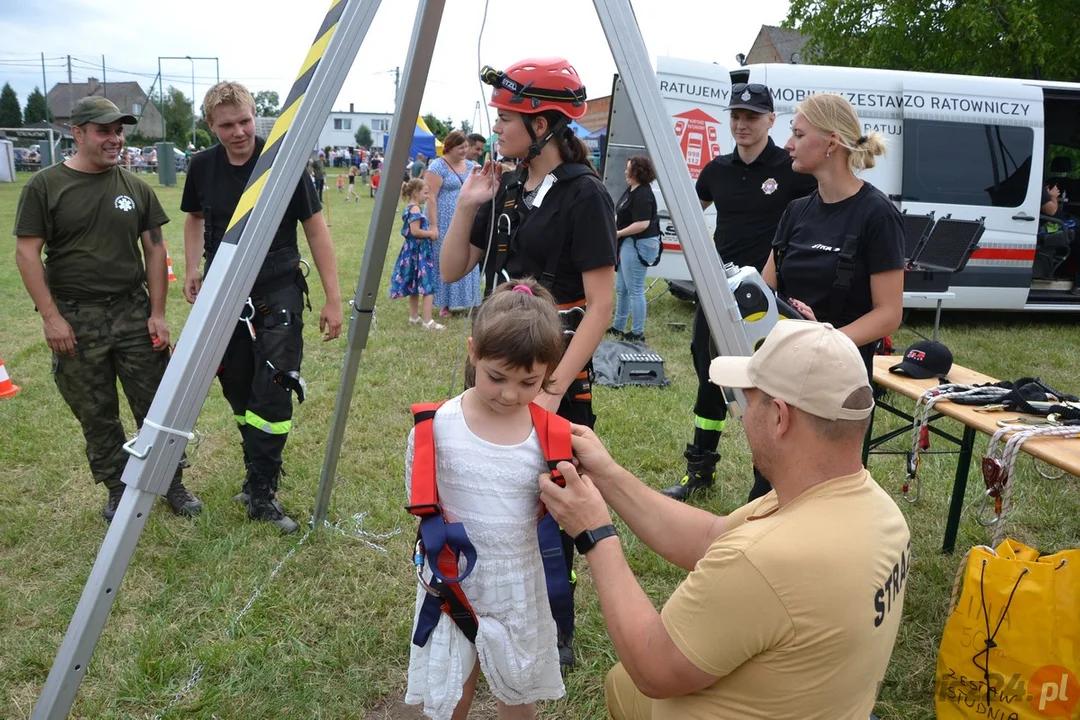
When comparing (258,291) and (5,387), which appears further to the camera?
(5,387)

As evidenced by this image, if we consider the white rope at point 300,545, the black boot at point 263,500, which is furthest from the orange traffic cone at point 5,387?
the white rope at point 300,545

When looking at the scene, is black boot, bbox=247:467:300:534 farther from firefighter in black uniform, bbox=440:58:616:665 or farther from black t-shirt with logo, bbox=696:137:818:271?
black t-shirt with logo, bbox=696:137:818:271

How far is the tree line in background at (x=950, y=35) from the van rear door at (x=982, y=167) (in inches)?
260

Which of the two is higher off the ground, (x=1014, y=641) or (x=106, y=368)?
(x=106, y=368)

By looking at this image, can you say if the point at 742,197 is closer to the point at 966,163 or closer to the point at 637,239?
the point at 637,239

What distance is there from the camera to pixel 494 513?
1.98 meters

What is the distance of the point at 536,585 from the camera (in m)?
2.08

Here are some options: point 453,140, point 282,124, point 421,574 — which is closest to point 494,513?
point 421,574

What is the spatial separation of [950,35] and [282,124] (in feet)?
56.6

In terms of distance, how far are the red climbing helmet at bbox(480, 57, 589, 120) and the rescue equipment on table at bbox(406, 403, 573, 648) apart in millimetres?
978

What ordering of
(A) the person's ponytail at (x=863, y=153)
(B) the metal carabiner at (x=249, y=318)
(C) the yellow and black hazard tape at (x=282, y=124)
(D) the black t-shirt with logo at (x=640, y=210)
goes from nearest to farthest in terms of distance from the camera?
(C) the yellow and black hazard tape at (x=282, y=124)
(A) the person's ponytail at (x=863, y=153)
(B) the metal carabiner at (x=249, y=318)
(D) the black t-shirt with logo at (x=640, y=210)

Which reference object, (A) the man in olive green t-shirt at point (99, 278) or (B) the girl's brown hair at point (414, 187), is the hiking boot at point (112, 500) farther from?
(B) the girl's brown hair at point (414, 187)

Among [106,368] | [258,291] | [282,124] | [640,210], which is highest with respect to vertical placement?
[282,124]

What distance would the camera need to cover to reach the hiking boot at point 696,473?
4.55m
